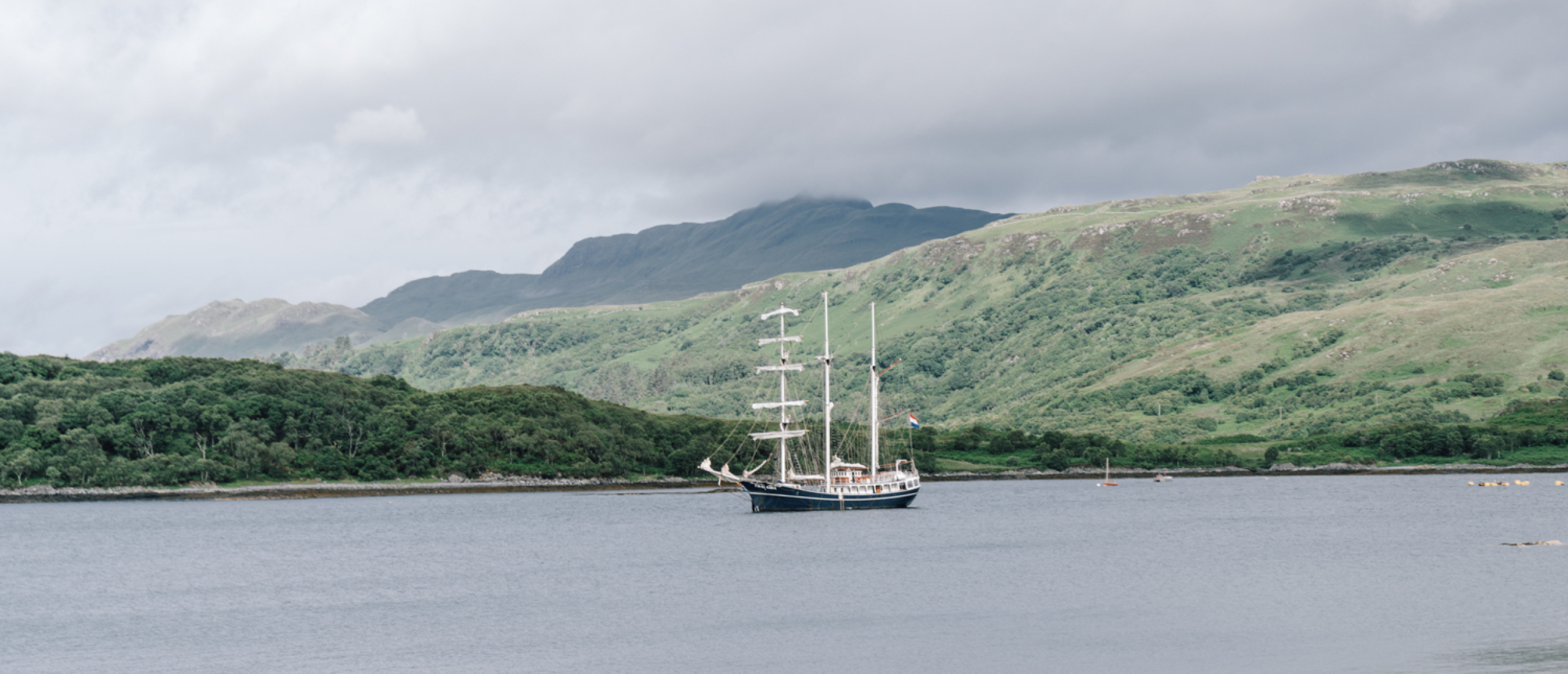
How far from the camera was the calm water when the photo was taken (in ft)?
179

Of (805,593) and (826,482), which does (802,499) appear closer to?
(826,482)

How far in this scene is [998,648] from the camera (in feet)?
181

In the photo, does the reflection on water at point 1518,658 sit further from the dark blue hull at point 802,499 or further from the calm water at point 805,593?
the dark blue hull at point 802,499

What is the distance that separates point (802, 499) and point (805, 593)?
207 ft

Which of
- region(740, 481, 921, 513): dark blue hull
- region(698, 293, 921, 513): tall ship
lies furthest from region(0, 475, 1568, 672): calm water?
region(698, 293, 921, 513): tall ship

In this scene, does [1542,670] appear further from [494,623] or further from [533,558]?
[533,558]

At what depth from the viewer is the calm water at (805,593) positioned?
54.4 m

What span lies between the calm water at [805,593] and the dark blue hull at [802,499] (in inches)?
66.8

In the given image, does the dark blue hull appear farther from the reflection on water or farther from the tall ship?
the reflection on water

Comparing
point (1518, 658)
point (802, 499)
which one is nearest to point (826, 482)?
point (802, 499)

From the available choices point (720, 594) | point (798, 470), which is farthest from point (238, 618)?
point (798, 470)

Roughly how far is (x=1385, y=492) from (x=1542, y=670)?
488ft

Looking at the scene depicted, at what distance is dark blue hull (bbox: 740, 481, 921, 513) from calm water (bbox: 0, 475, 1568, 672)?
66.8 inches

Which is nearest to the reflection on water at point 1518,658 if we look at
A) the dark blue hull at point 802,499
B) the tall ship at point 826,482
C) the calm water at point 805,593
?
the calm water at point 805,593
